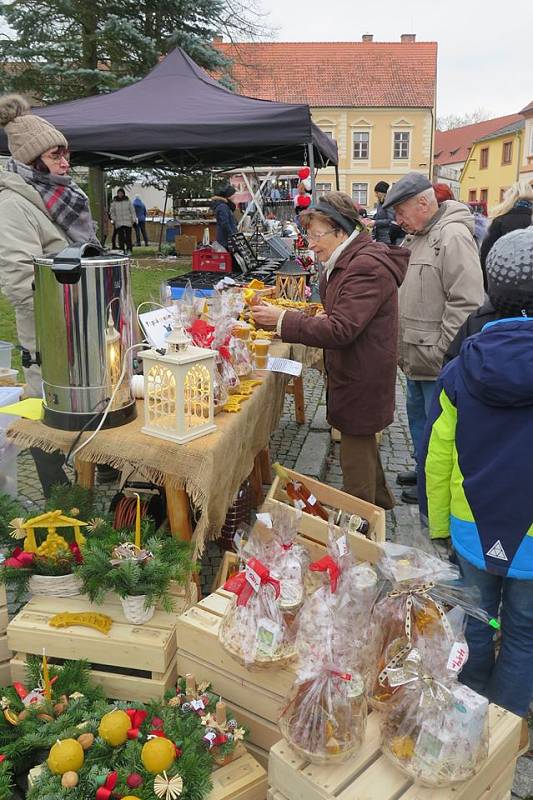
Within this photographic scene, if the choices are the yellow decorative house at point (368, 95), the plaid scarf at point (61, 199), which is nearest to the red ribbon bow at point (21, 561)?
the plaid scarf at point (61, 199)

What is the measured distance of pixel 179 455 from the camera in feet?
7.05

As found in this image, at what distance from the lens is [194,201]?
19641mm

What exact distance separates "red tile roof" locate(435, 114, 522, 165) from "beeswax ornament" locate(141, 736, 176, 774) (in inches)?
2632

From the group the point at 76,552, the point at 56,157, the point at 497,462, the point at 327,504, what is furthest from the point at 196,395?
the point at 56,157

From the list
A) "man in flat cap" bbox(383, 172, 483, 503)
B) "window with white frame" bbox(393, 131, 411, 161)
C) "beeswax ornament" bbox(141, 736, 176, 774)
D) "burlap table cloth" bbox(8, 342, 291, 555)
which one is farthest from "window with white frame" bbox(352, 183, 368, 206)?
"beeswax ornament" bbox(141, 736, 176, 774)

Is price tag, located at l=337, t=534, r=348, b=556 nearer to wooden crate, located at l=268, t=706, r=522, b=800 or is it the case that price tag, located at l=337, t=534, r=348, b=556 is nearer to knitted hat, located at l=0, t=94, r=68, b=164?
wooden crate, located at l=268, t=706, r=522, b=800

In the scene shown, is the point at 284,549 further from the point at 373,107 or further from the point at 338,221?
the point at 373,107

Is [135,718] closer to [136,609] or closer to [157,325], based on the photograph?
[136,609]

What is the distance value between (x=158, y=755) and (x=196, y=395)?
1133 mm

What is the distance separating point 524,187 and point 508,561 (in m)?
3.36

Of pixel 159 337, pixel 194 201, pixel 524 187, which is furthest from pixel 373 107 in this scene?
pixel 159 337

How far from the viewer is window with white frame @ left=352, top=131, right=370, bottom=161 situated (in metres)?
40.8

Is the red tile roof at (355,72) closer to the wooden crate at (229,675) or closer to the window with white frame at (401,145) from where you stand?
the window with white frame at (401,145)

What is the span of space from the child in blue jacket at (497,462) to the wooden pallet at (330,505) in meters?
0.60
